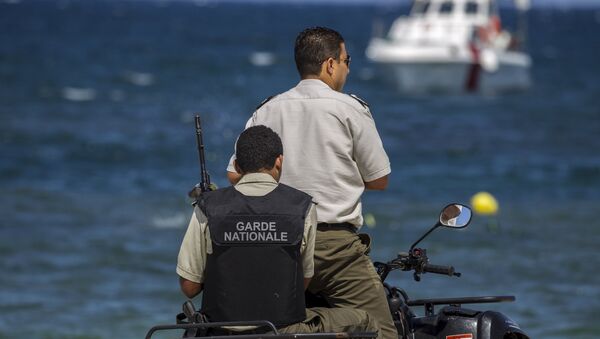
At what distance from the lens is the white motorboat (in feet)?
138

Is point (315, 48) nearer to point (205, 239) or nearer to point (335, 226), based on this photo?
point (335, 226)

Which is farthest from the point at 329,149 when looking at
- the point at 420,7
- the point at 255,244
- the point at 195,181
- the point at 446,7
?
the point at 446,7

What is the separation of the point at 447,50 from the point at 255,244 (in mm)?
37493

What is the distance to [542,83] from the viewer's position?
58062 millimetres

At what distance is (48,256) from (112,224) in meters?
2.37

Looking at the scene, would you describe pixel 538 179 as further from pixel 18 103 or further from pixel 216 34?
pixel 216 34

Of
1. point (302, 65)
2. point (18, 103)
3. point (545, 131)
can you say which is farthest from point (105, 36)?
point (302, 65)

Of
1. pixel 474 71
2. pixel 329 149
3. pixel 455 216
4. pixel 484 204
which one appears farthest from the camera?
pixel 474 71

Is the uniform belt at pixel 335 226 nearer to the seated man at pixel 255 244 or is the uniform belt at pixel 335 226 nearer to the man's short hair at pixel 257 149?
the seated man at pixel 255 244

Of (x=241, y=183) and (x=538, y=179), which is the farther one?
(x=538, y=179)

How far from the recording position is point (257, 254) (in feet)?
15.2

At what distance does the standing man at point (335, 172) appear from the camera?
16.6ft

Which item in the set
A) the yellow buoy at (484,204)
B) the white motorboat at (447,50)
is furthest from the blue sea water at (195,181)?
the white motorboat at (447,50)

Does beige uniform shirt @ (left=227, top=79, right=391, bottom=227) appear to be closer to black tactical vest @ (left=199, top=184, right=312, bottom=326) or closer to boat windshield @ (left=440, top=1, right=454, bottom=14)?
black tactical vest @ (left=199, top=184, right=312, bottom=326)
